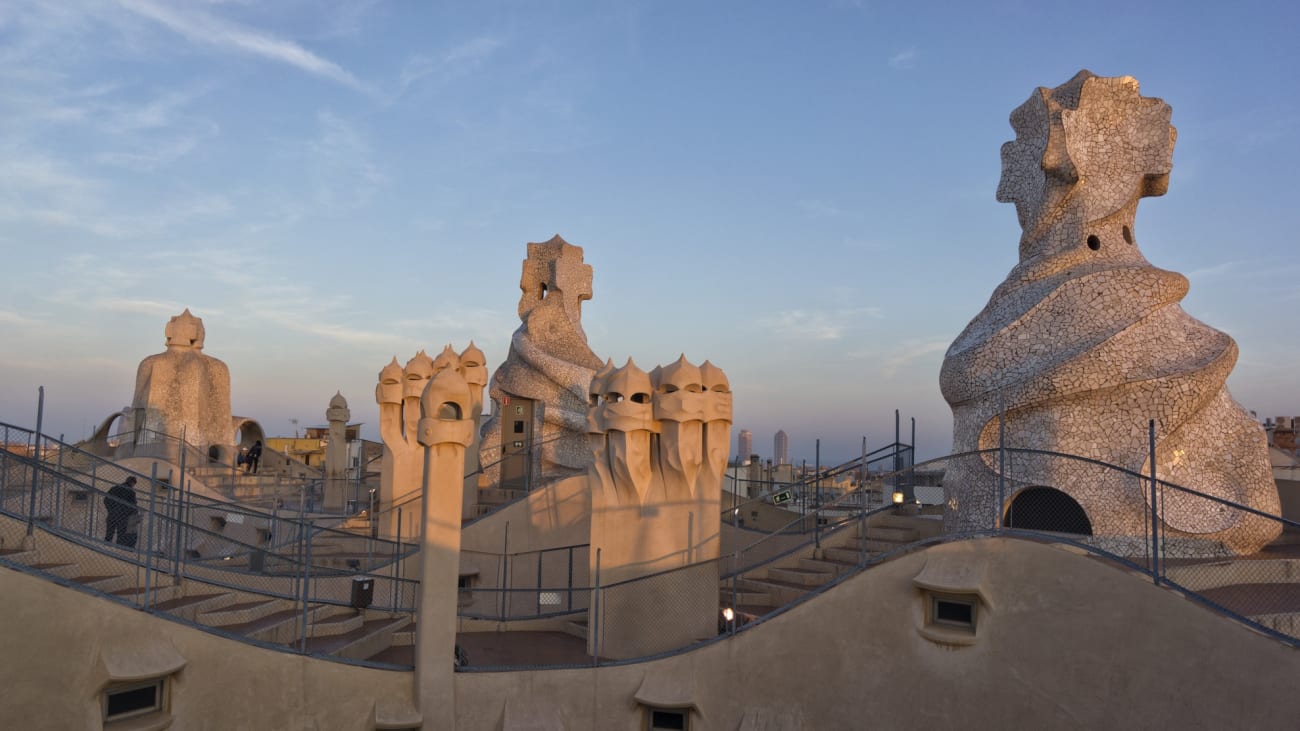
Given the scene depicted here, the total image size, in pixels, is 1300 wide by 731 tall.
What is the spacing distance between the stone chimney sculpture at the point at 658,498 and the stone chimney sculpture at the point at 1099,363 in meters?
3.70

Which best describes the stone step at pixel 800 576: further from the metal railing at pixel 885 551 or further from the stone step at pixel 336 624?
the stone step at pixel 336 624

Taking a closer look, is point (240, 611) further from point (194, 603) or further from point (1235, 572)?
point (1235, 572)

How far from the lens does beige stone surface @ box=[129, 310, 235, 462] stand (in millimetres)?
23703

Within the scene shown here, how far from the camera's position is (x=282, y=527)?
19469mm

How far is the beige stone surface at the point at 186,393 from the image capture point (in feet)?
77.8

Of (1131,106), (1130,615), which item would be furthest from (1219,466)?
(1131,106)

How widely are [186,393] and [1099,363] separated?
878 inches

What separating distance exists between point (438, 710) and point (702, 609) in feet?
11.9

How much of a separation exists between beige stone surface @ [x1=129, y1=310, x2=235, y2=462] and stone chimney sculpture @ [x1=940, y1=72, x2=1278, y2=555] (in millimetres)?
20037

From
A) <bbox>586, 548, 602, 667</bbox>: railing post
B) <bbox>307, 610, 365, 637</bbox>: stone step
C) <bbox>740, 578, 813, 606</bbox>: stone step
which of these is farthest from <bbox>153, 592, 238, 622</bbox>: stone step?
<bbox>740, 578, 813, 606</bbox>: stone step

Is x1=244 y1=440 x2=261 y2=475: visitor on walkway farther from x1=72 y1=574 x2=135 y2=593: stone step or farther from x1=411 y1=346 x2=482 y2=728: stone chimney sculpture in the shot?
x1=411 y1=346 x2=482 y2=728: stone chimney sculpture

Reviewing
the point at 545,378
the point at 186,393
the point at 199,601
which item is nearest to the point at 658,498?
the point at 199,601

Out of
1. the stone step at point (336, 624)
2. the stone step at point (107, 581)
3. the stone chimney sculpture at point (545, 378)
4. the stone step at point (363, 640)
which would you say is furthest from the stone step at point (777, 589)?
the stone step at point (107, 581)

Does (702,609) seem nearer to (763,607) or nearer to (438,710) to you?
(763,607)
